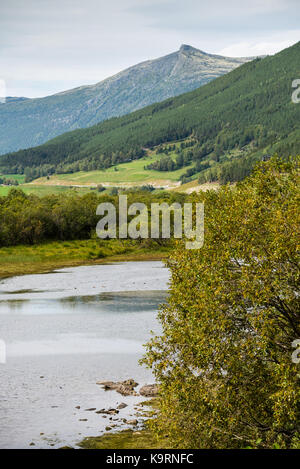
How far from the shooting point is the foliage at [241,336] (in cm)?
2341

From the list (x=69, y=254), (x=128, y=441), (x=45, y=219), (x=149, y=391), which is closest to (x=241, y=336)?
(x=128, y=441)

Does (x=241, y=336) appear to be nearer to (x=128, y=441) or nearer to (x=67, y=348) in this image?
(x=128, y=441)

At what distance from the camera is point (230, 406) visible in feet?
77.0

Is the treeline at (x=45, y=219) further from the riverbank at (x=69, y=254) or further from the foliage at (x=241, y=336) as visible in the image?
the foliage at (x=241, y=336)

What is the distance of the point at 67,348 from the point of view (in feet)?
164

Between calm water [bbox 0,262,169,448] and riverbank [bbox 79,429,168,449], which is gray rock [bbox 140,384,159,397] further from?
riverbank [bbox 79,429,168,449]

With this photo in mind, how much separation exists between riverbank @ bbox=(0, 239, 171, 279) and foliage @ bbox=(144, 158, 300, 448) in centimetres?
7659

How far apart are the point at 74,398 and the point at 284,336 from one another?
1605 centimetres

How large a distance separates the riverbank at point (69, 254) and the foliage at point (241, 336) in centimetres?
7659

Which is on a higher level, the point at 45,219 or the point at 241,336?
the point at 241,336

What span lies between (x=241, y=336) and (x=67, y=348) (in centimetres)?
2824

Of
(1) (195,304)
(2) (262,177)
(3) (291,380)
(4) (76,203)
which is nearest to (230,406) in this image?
(3) (291,380)
